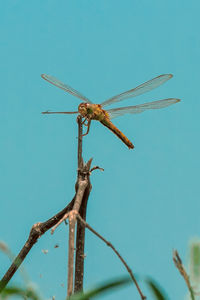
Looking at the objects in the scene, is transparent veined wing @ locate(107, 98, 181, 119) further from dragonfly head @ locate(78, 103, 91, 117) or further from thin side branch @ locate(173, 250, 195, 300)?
thin side branch @ locate(173, 250, 195, 300)

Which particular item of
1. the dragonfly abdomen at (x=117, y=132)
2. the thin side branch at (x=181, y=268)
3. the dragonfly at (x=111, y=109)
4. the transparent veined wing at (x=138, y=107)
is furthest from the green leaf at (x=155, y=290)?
the transparent veined wing at (x=138, y=107)

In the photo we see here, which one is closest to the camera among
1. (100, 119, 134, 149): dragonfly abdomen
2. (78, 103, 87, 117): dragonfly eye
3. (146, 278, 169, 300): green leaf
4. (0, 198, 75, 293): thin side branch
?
(146, 278, 169, 300): green leaf

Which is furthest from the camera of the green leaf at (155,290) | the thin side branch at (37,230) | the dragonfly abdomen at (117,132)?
the dragonfly abdomen at (117,132)

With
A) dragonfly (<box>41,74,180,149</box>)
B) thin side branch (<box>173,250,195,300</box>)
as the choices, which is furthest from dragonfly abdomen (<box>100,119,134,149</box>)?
thin side branch (<box>173,250,195,300</box>)

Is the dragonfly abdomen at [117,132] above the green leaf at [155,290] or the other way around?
above

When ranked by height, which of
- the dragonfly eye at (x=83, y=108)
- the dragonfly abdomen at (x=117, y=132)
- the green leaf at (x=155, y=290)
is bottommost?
the green leaf at (x=155, y=290)

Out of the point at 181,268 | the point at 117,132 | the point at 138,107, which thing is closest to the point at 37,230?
the point at 181,268

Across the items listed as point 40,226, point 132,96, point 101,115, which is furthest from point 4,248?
point 132,96

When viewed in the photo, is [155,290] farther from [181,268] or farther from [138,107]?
[138,107]

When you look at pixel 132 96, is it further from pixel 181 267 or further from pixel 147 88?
pixel 181 267

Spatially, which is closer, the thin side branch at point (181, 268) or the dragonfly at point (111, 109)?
the thin side branch at point (181, 268)

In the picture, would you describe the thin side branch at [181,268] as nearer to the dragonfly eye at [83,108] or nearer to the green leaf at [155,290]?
the green leaf at [155,290]
